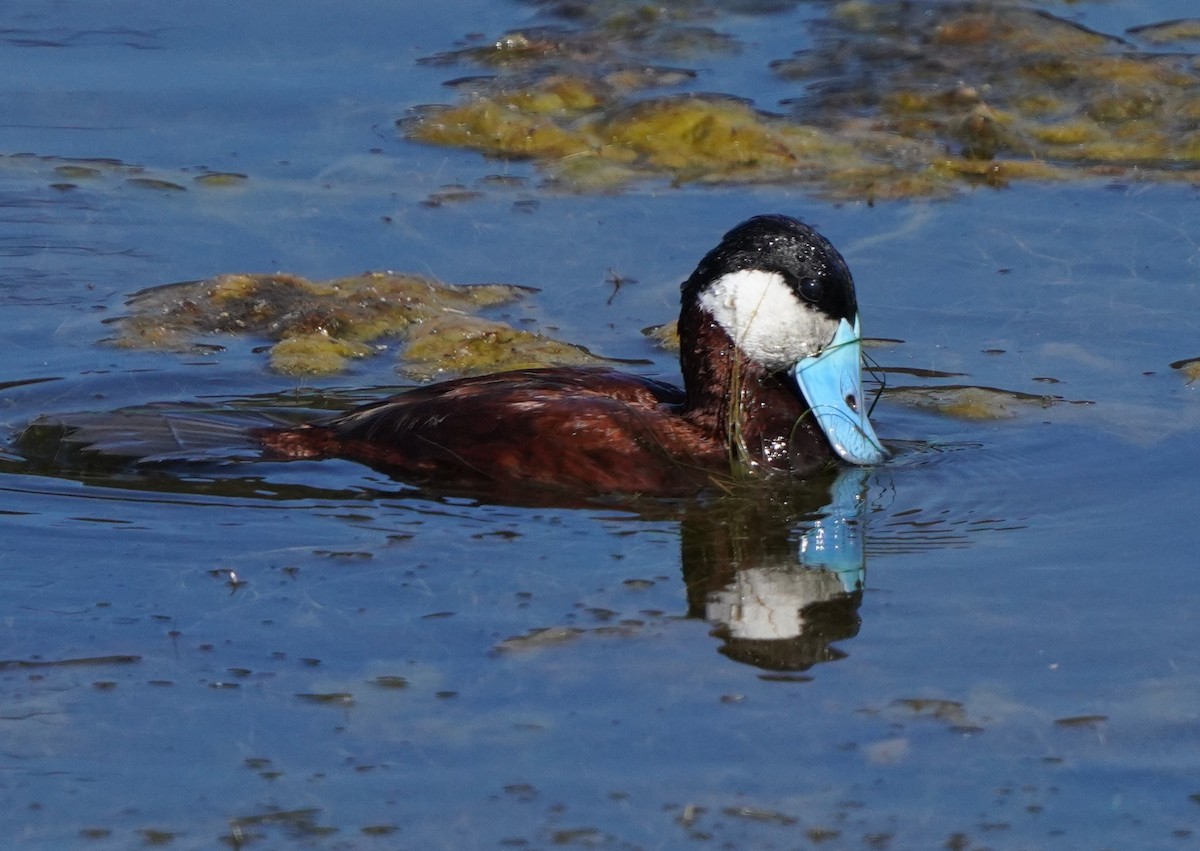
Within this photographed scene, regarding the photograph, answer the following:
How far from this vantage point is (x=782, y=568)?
5824 millimetres

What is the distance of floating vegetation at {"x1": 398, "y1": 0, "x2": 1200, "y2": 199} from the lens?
955 centimetres

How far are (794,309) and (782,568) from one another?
1.14m

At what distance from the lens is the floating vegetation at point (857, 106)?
9555 millimetres

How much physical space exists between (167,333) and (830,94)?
13.3 ft

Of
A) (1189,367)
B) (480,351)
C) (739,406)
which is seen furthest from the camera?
(480,351)

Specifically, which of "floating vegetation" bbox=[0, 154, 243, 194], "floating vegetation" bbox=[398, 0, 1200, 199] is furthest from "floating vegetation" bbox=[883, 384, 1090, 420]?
"floating vegetation" bbox=[0, 154, 243, 194]

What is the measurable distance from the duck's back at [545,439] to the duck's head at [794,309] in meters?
0.39

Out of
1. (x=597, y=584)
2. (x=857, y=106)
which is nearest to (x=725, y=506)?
(x=597, y=584)

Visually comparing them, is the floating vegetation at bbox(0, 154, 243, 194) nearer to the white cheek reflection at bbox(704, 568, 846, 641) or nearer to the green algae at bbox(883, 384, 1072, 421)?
the green algae at bbox(883, 384, 1072, 421)

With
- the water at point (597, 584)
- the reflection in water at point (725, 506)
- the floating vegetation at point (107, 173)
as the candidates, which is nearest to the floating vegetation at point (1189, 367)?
the water at point (597, 584)

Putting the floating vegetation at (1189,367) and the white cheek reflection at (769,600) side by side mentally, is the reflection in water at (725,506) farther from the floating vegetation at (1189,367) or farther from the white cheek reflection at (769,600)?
the floating vegetation at (1189,367)

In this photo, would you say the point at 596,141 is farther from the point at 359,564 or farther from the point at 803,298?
the point at 359,564

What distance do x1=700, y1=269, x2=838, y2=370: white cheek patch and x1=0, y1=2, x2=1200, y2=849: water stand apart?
520mm

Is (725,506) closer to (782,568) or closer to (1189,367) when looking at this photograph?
(782,568)
